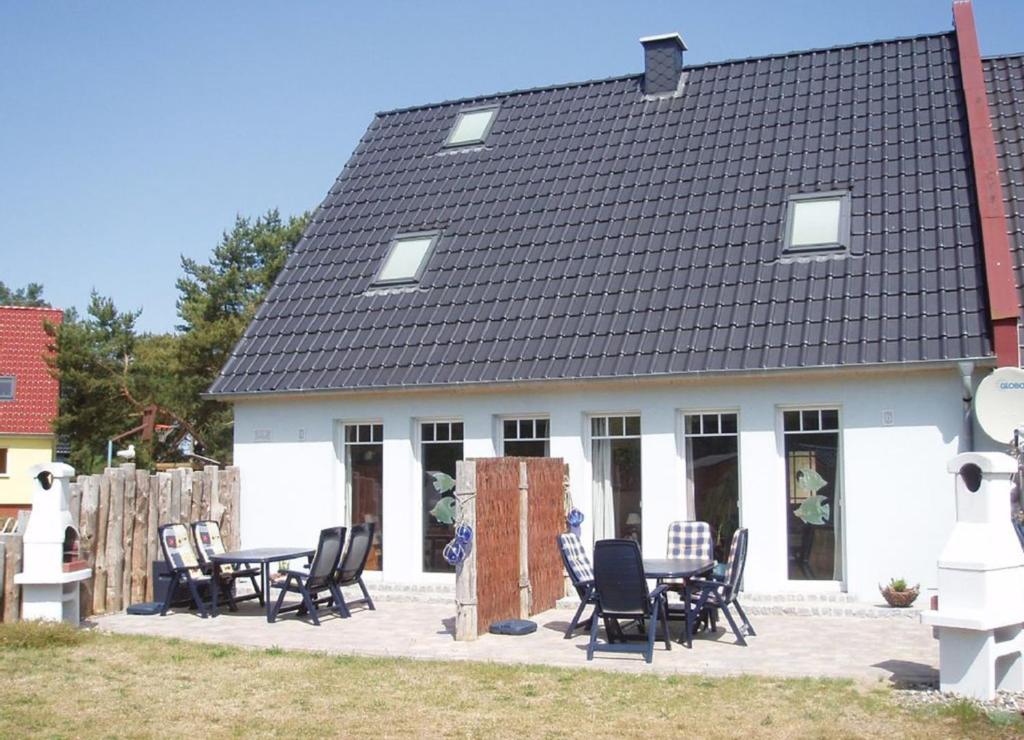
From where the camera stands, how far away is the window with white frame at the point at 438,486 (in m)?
16.2

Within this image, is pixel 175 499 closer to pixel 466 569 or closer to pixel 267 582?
pixel 267 582

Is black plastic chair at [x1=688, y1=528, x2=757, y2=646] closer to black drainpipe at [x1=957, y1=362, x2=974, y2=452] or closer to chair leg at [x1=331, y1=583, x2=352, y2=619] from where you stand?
black drainpipe at [x1=957, y1=362, x2=974, y2=452]

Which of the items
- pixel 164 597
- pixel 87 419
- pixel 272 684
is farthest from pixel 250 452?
pixel 87 419

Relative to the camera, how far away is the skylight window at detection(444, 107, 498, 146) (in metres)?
20.4

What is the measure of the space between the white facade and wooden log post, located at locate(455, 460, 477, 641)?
332 centimetres

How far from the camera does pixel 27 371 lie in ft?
136

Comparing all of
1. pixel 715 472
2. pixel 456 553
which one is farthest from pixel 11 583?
pixel 715 472

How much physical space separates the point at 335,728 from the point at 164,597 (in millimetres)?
7073

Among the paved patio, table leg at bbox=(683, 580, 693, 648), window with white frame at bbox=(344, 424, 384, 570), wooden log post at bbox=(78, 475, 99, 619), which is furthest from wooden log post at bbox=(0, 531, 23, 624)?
table leg at bbox=(683, 580, 693, 648)

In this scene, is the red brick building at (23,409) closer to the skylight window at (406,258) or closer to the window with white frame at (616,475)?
the skylight window at (406,258)

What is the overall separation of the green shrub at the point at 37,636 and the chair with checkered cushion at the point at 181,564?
1996mm

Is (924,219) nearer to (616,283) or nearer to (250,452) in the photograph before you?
(616,283)

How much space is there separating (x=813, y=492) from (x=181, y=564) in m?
7.80

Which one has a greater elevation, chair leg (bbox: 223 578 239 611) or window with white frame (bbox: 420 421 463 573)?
window with white frame (bbox: 420 421 463 573)
